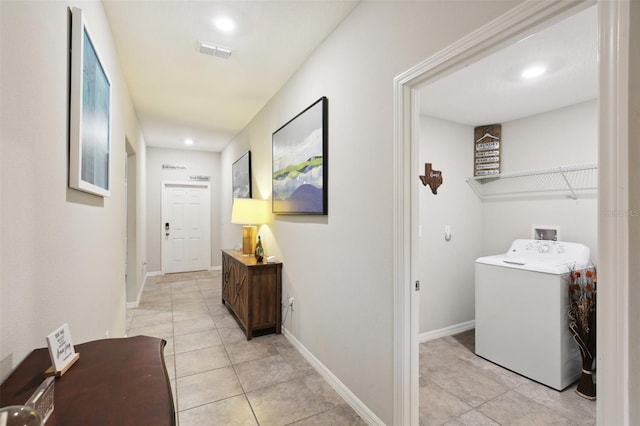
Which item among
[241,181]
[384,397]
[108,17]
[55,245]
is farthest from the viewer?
[241,181]

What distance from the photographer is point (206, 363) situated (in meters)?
2.60

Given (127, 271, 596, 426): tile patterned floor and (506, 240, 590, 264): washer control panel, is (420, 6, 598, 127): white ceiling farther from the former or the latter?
(127, 271, 596, 426): tile patterned floor

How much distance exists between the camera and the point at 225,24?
7.23 feet

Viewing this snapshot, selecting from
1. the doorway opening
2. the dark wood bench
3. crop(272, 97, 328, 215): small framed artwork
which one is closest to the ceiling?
crop(272, 97, 328, 215): small framed artwork

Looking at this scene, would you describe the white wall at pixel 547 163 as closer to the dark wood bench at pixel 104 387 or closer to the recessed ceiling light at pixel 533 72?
the recessed ceiling light at pixel 533 72

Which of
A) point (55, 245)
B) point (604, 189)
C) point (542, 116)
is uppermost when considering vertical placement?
point (542, 116)

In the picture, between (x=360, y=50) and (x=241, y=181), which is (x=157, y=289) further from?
(x=360, y=50)

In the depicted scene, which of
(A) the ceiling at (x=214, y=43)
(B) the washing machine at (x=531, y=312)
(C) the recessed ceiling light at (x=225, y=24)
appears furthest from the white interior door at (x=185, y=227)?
(B) the washing machine at (x=531, y=312)

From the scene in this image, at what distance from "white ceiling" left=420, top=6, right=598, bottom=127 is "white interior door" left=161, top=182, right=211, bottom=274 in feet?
17.5

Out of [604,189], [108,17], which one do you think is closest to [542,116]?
[604,189]

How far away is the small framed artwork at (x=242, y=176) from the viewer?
446 cm

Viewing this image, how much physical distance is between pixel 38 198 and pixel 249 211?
258 cm

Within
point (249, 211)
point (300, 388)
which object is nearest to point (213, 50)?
point (249, 211)

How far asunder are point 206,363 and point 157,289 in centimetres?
312
